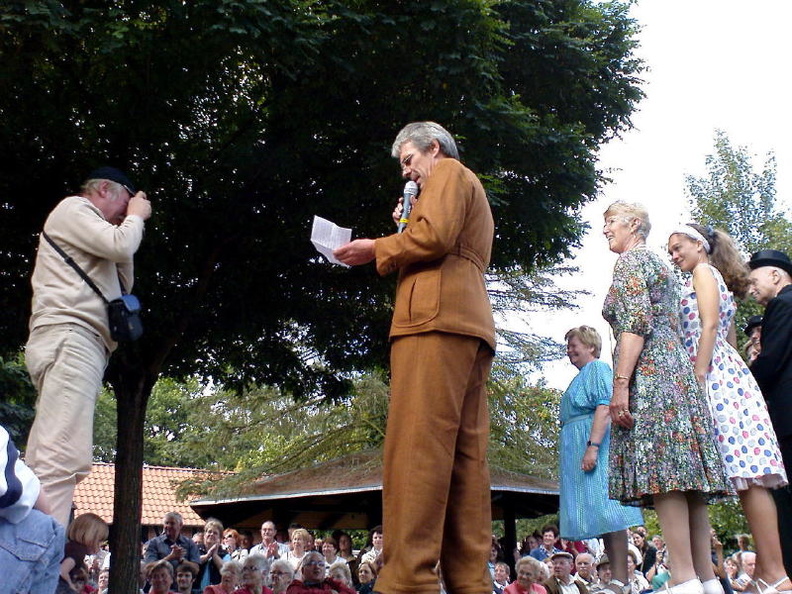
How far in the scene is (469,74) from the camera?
27.4 feet

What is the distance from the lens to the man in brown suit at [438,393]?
3.45 m

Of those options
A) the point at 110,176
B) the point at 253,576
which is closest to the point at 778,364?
the point at 110,176

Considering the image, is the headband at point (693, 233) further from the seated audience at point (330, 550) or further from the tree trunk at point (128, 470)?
the seated audience at point (330, 550)

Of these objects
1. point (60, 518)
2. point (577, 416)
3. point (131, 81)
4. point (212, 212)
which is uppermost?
→ point (131, 81)

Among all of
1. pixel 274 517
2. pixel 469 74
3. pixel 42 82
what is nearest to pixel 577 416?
pixel 469 74

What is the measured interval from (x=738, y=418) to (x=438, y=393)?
2146 millimetres

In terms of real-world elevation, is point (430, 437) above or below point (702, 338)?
below

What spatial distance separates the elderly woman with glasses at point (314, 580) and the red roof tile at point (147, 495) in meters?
26.1

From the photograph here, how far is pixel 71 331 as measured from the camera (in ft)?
15.2

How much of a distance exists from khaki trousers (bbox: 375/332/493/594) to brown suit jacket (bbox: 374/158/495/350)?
7cm

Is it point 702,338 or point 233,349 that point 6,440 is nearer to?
point 702,338

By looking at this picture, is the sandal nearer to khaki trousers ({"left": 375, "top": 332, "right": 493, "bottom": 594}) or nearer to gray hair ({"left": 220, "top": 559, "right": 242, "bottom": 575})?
khaki trousers ({"left": 375, "top": 332, "right": 493, "bottom": 594})

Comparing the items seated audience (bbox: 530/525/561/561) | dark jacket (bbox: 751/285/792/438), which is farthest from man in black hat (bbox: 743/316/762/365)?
seated audience (bbox: 530/525/561/561)

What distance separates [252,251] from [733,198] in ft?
87.5
